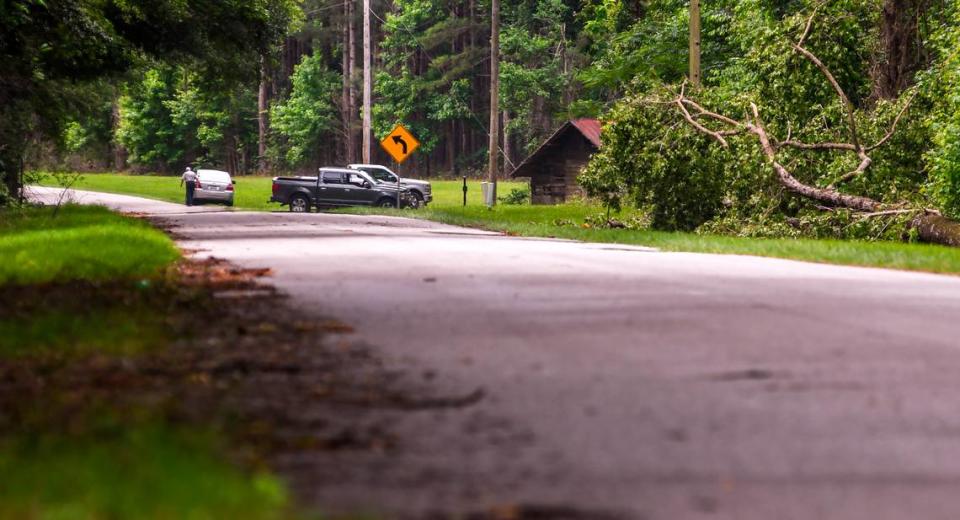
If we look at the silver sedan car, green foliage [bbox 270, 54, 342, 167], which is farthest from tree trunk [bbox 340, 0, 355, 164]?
the silver sedan car

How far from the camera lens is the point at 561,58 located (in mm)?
87875

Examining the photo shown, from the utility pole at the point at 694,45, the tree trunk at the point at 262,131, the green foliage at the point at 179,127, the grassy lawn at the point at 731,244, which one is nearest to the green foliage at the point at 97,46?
the grassy lawn at the point at 731,244

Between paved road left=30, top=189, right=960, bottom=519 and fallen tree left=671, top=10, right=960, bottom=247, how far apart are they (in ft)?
35.0

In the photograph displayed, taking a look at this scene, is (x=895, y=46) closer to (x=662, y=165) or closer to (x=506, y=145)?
(x=662, y=165)

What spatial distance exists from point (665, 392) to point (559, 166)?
58005mm

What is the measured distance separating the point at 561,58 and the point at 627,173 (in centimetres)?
5860

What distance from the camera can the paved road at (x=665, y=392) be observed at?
5.26 meters

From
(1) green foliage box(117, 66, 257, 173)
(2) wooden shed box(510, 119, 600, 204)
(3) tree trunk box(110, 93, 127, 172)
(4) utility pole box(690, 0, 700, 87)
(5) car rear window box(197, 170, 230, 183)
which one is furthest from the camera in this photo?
(3) tree trunk box(110, 93, 127, 172)

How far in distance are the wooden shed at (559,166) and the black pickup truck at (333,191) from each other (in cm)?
1182

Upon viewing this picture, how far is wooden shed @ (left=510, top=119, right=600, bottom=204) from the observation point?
63688 millimetres

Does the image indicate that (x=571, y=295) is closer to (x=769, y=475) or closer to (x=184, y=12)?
(x=769, y=475)

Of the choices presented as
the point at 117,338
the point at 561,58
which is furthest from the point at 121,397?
the point at 561,58

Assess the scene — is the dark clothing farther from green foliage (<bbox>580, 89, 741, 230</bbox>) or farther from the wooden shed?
green foliage (<bbox>580, 89, 741, 230</bbox>)

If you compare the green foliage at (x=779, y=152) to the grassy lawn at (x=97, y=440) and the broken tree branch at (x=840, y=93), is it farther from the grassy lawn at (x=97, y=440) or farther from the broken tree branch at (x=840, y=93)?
the grassy lawn at (x=97, y=440)
